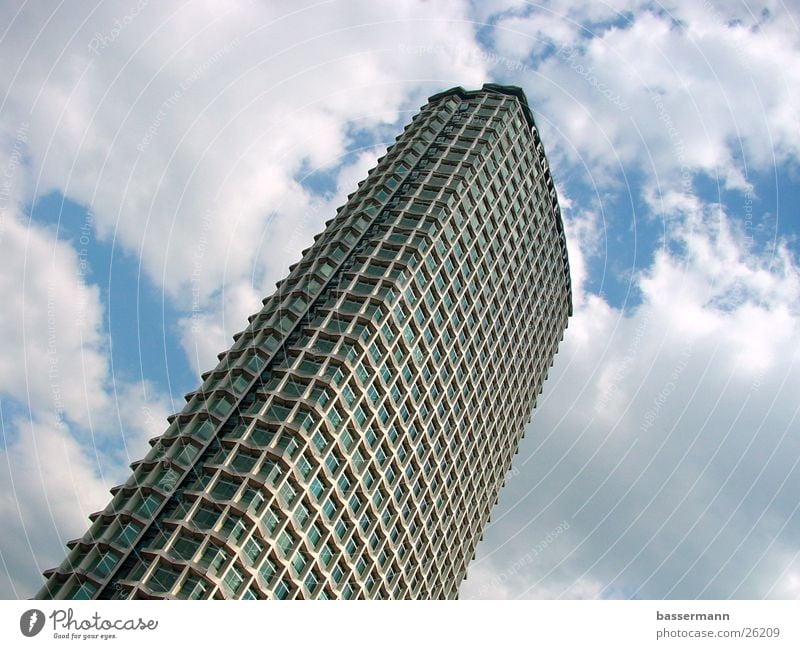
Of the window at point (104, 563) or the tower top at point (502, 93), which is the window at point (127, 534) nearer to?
the window at point (104, 563)

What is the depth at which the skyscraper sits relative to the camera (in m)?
46.5

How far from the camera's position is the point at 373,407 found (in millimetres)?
56031

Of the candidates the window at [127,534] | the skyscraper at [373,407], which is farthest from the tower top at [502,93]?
the window at [127,534]

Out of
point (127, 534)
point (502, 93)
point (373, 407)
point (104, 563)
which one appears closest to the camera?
point (104, 563)

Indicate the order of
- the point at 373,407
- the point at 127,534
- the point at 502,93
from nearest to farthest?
the point at 127,534 → the point at 373,407 → the point at 502,93

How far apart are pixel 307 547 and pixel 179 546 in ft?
29.2

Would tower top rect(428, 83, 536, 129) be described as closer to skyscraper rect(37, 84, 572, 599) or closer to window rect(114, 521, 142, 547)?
skyscraper rect(37, 84, 572, 599)

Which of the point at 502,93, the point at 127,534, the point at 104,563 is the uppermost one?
the point at 502,93

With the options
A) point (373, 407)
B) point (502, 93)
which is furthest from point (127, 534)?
point (502, 93)

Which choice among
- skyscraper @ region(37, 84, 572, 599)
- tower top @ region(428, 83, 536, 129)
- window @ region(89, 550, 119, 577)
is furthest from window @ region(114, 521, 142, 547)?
tower top @ region(428, 83, 536, 129)

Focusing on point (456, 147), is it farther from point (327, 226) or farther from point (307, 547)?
point (307, 547)

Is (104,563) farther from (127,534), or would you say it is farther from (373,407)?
(373,407)

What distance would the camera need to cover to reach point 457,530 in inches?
2832

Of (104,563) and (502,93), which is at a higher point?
(502,93)
